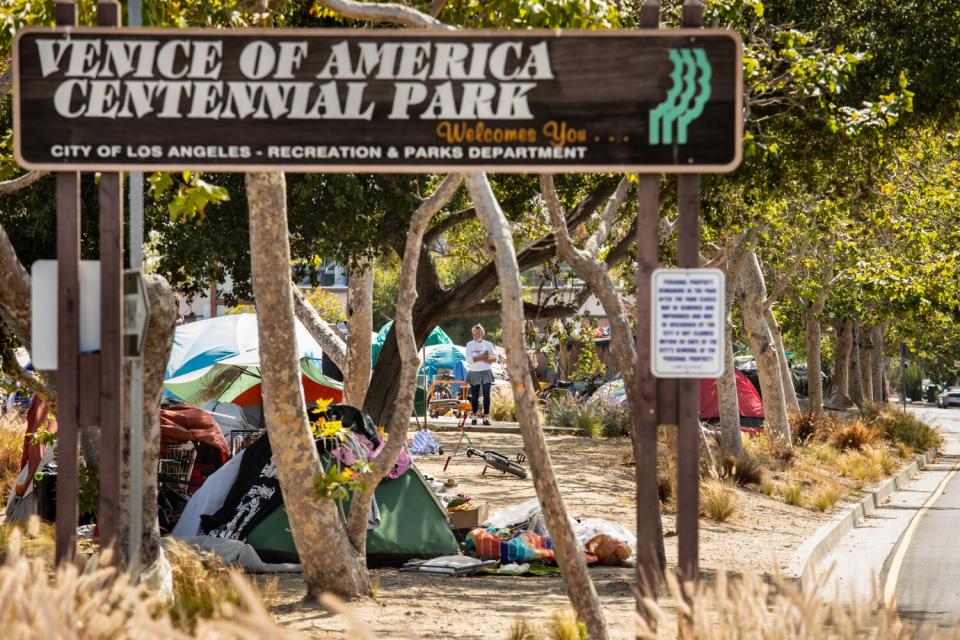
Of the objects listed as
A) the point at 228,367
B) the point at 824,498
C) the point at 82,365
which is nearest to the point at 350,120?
the point at 82,365

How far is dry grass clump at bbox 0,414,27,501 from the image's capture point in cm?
1648

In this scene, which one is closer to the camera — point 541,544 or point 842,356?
point 541,544

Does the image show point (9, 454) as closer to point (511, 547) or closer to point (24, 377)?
point (24, 377)

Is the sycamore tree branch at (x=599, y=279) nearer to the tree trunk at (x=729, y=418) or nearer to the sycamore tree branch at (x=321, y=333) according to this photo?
the sycamore tree branch at (x=321, y=333)

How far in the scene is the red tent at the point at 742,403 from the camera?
105ft

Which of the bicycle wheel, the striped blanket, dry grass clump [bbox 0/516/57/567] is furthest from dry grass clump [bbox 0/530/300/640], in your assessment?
the bicycle wheel

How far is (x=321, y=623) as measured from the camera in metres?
8.59

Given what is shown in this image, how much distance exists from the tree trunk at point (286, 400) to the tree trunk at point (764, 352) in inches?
606

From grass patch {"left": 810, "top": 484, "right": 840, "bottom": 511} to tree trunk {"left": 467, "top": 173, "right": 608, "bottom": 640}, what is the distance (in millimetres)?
10805

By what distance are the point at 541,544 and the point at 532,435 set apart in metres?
4.67

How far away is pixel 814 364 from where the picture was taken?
32.8 m

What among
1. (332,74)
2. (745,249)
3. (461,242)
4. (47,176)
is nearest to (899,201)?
(745,249)

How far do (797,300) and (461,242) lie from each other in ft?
43.9

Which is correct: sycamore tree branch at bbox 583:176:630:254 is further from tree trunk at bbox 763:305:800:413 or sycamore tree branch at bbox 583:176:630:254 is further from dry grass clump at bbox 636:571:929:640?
tree trunk at bbox 763:305:800:413
